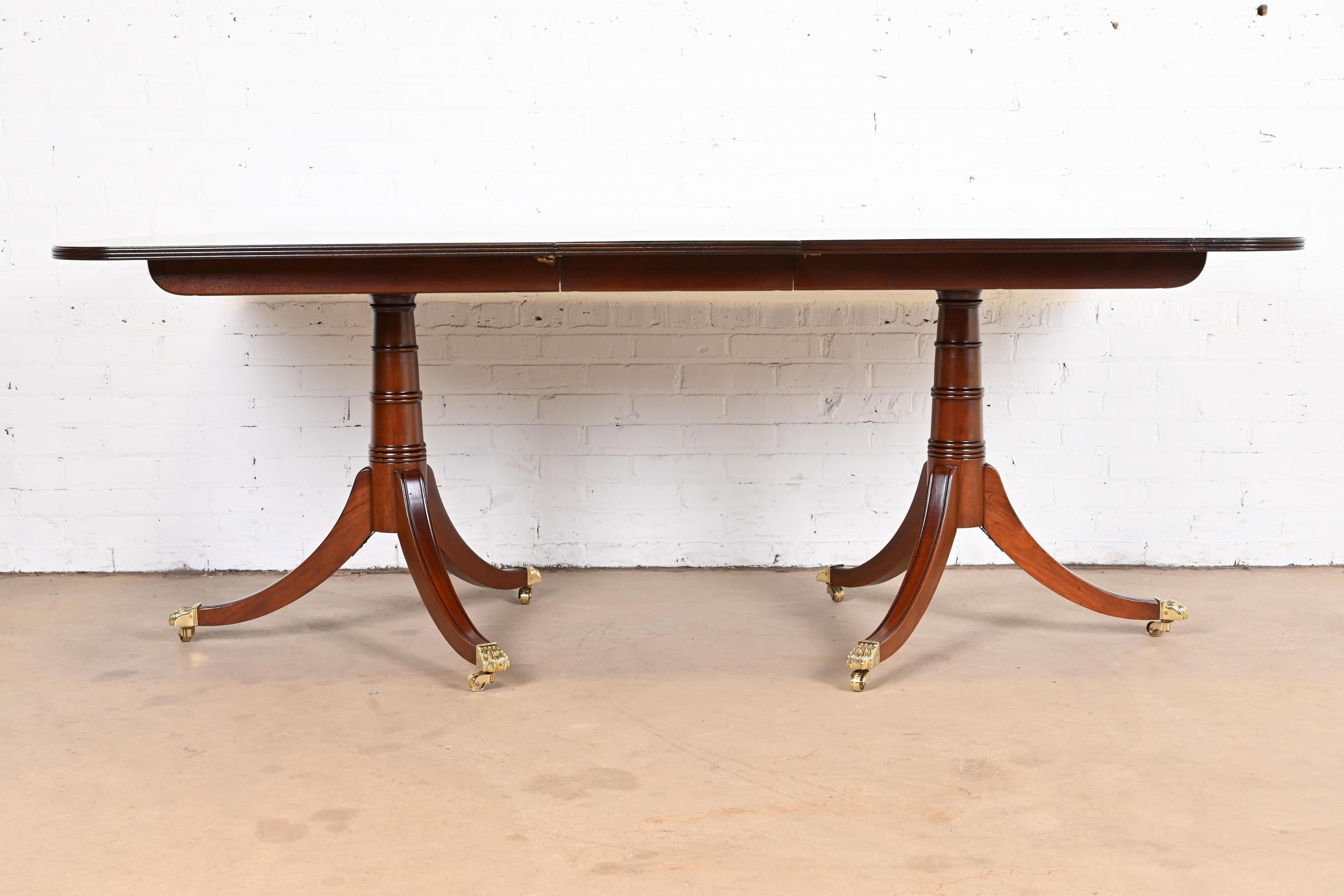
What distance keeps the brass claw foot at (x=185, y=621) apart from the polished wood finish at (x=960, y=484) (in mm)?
1331

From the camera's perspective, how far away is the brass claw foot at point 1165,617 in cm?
224

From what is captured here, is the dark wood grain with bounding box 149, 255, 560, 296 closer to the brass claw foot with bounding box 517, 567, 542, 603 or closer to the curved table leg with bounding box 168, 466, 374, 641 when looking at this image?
the curved table leg with bounding box 168, 466, 374, 641

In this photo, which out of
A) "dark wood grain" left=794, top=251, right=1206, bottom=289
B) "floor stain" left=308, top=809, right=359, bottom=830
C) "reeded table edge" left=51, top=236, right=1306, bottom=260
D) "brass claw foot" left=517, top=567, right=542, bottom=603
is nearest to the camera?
"floor stain" left=308, top=809, right=359, bottom=830

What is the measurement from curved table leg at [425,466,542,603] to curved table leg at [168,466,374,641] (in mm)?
124

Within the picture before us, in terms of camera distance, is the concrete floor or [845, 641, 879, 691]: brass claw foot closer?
the concrete floor

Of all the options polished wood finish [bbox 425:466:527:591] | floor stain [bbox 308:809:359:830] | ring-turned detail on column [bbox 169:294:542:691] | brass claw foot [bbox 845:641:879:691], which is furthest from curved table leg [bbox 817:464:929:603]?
floor stain [bbox 308:809:359:830]

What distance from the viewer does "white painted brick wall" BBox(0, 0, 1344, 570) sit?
8.76 ft

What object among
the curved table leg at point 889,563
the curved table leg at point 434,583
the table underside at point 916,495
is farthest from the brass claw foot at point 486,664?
the curved table leg at point 889,563

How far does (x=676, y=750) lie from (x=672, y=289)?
731 millimetres

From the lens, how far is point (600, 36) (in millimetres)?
2664

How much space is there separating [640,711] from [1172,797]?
0.80 meters

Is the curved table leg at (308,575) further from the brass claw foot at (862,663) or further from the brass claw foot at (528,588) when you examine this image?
the brass claw foot at (862,663)

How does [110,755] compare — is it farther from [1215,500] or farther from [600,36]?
[1215,500]

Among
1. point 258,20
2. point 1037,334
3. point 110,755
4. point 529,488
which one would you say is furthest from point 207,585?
point 1037,334
